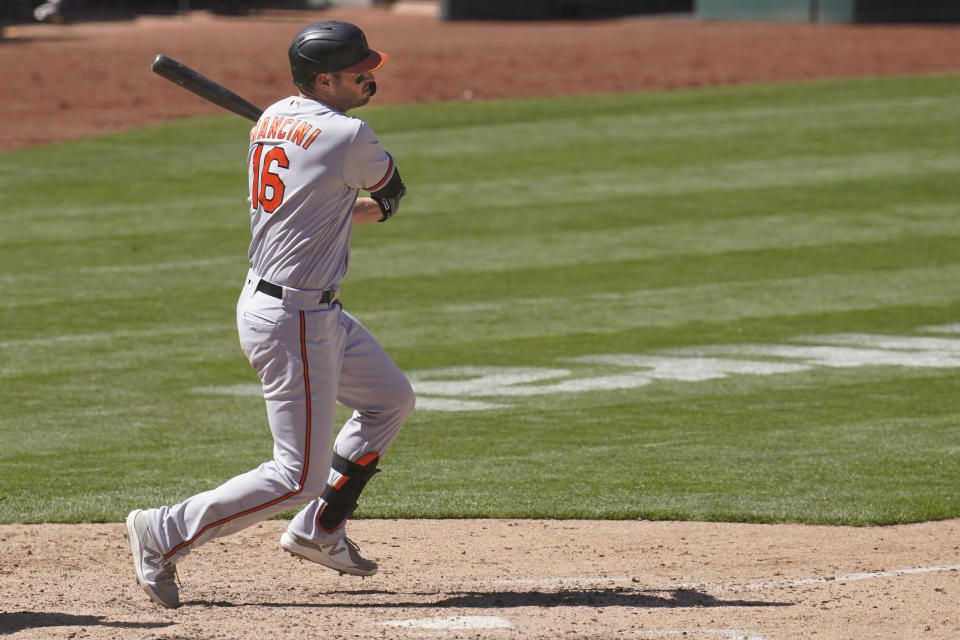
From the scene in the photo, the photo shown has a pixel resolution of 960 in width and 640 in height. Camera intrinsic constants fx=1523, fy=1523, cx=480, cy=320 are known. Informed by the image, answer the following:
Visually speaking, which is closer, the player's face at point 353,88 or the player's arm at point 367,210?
the player's face at point 353,88

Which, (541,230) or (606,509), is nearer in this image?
(606,509)

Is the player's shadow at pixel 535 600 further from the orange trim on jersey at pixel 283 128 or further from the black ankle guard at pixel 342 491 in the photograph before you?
the orange trim on jersey at pixel 283 128

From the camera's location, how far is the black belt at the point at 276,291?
5145mm

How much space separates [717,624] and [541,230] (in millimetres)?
8875

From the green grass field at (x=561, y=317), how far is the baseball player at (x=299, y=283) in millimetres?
1704

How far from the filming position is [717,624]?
16.6 feet

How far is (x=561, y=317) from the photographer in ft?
35.9

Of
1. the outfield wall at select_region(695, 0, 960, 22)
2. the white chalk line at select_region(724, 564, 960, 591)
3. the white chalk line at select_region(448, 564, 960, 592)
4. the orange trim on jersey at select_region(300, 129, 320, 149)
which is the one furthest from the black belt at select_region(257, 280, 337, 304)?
the outfield wall at select_region(695, 0, 960, 22)

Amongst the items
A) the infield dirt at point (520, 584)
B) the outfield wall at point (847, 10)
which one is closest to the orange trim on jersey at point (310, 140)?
the infield dirt at point (520, 584)

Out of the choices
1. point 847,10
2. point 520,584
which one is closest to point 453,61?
point 847,10

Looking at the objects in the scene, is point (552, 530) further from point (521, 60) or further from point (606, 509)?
point (521, 60)

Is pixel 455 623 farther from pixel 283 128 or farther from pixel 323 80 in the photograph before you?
pixel 323 80

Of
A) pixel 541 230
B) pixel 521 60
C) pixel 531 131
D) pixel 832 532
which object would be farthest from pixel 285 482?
pixel 521 60

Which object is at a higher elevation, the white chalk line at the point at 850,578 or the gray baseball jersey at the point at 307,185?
the gray baseball jersey at the point at 307,185
